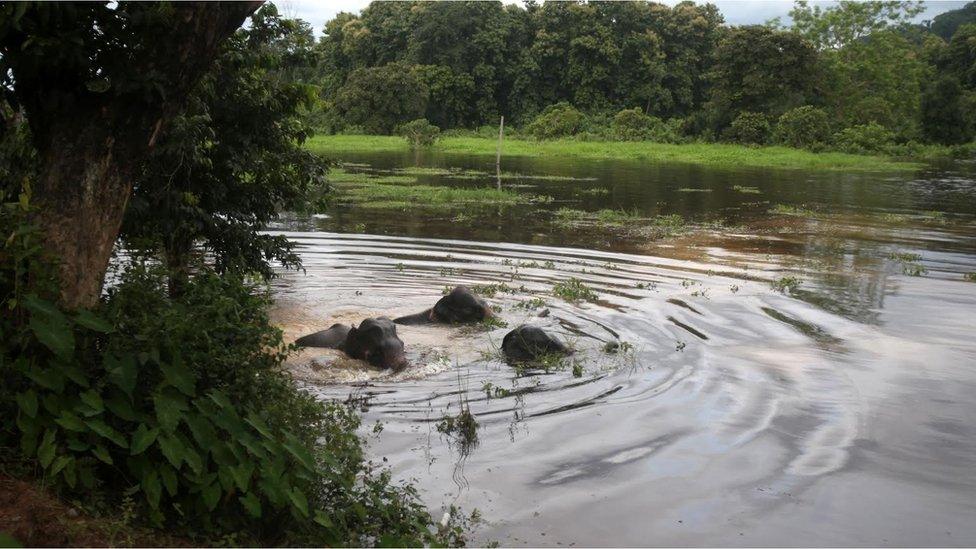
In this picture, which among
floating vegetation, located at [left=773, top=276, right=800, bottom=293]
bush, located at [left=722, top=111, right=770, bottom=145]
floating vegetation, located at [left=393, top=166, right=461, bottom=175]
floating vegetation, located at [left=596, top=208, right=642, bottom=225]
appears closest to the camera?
floating vegetation, located at [left=773, top=276, right=800, bottom=293]

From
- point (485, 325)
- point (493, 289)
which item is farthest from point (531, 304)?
point (485, 325)

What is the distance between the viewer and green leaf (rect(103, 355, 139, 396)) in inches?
161

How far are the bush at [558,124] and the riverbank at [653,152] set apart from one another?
179 centimetres

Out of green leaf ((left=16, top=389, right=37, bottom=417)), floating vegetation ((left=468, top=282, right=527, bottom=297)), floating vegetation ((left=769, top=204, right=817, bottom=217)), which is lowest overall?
floating vegetation ((left=468, top=282, right=527, bottom=297))

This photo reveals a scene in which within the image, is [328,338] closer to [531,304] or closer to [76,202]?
[531,304]

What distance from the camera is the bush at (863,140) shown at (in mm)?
47594

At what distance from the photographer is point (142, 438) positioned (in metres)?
3.97

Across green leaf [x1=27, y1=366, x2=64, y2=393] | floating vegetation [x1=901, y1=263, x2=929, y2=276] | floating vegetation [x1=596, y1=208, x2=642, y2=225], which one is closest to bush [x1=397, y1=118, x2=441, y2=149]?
floating vegetation [x1=596, y1=208, x2=642, y2=225]

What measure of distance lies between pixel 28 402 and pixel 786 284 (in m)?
10.8

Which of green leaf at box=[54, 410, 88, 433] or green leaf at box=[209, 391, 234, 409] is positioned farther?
green leaf at box=[209, 391, 234, 409]

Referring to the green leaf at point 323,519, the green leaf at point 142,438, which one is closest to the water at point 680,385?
the green leaf at point 323,519

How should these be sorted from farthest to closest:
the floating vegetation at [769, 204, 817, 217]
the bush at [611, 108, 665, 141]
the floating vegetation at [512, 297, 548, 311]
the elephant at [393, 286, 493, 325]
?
the bush at [611, 108, 665, 141] < the floating vegetation at [769, 204, 817, 217] < the floating vegetation at [512, 297, 548, 311] < the elephant at [393, 286, 493, 325]

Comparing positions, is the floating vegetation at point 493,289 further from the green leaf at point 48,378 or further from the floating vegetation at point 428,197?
the floating vegetation at point 428,197

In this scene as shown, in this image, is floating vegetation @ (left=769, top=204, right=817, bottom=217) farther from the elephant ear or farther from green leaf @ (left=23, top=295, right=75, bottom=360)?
green leaf @ (left=23, top=295, right=75, bottom=360)
